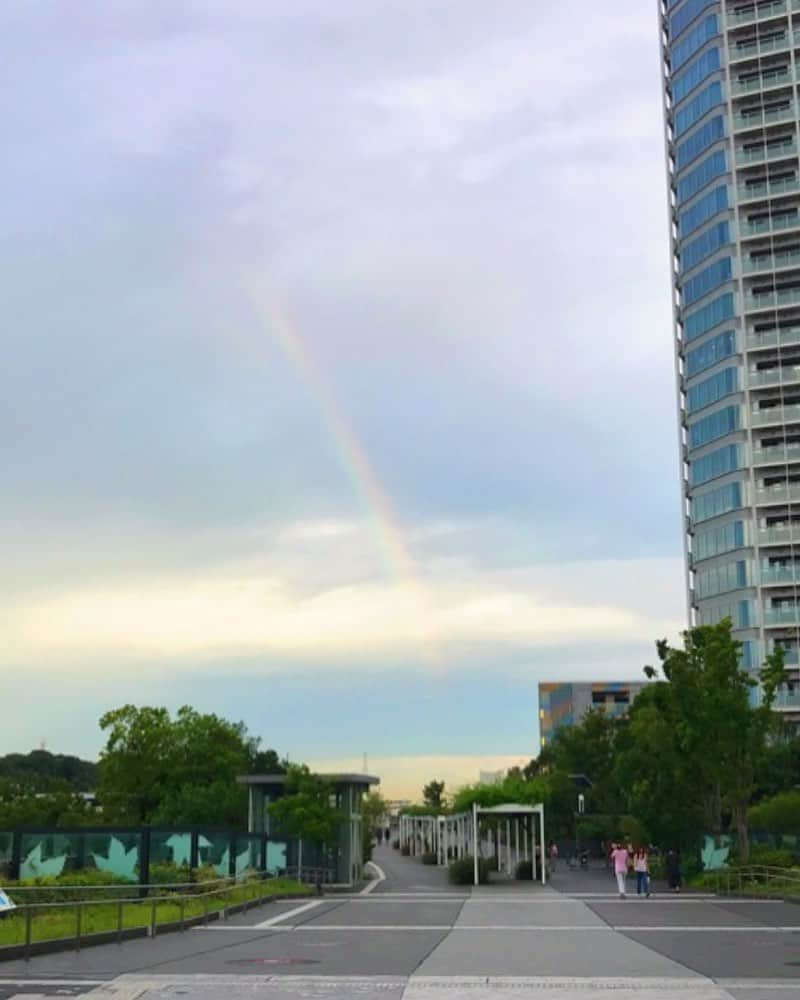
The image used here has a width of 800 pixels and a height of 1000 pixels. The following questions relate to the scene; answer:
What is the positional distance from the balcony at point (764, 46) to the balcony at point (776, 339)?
2268 centimetres

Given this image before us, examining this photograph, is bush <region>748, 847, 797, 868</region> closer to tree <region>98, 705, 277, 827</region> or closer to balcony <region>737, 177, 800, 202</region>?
tree <region>98, 705, 277, 827</region>

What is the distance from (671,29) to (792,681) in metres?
57.0

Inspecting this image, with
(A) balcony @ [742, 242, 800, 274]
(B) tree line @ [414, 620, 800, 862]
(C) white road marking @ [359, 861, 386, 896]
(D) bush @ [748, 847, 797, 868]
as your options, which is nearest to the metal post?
(B) tree line @ [414, 620, 800, 862]

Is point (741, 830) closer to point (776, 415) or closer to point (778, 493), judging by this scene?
point (778, 493)

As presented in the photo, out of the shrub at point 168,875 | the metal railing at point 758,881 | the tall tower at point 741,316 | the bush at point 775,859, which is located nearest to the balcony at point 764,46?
the tall tower at point 741,316

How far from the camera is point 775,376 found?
9431cm

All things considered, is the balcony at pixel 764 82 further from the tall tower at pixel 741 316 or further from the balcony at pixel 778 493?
the balcony at pixel 778 493

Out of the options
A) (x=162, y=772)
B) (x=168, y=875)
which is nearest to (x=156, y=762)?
(x=162, y=772)

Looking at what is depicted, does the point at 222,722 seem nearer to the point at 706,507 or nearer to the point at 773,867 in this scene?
the point at 706,507

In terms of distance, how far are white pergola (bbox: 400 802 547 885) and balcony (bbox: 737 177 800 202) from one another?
2122 inches

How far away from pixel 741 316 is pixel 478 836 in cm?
5519

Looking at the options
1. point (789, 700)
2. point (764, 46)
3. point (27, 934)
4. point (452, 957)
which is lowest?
point (452, 957)

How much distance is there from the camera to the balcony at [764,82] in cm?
9850

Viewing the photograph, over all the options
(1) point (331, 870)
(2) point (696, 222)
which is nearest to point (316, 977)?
(1) point (331, 870)
